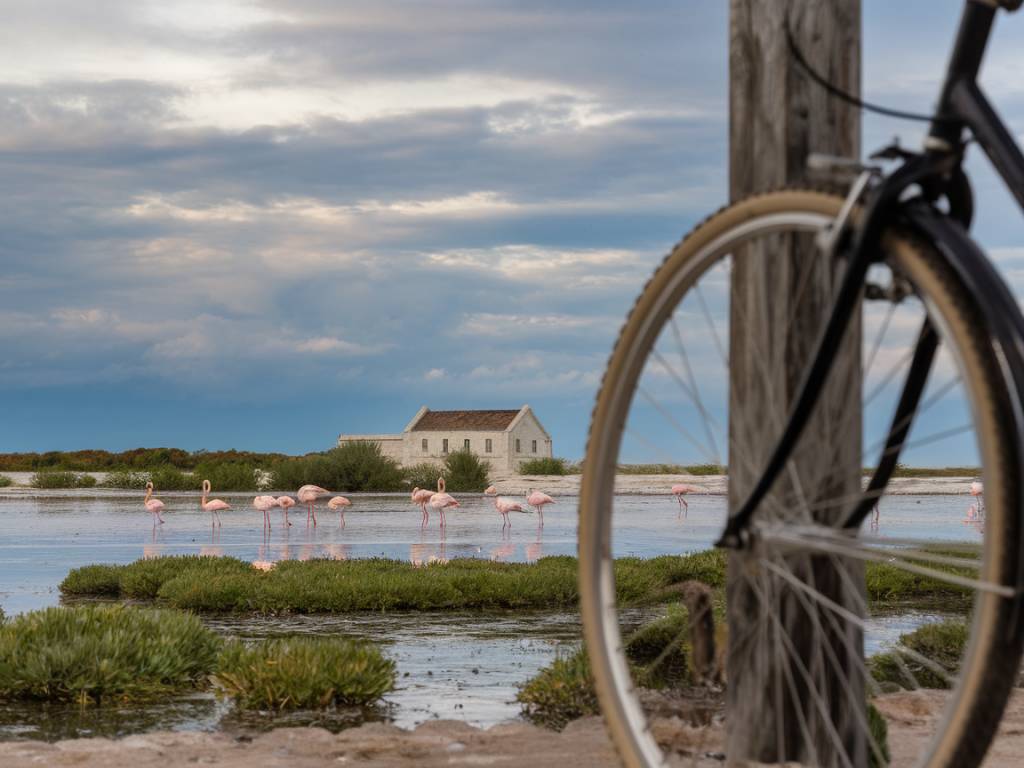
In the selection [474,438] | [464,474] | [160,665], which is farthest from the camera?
[474,438]

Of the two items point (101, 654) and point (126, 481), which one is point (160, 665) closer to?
point (101, 654)

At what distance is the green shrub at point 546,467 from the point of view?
165 feet

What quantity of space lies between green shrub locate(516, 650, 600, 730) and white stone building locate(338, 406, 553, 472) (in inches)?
1987

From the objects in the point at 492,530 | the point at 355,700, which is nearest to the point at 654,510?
the point at 492,530

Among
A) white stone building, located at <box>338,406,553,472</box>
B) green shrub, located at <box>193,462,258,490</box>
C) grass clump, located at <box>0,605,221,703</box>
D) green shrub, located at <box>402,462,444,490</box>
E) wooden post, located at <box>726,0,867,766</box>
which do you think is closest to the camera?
wooden post, located at <box>726,0,867,766</box>

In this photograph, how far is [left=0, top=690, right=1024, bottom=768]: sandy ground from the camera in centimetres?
461

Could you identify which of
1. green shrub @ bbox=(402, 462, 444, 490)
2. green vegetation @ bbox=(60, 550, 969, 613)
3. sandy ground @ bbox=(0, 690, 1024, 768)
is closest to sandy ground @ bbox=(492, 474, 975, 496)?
→ green shrub @ bbox=(402, 462, 444, 490)

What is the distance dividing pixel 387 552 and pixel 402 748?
40.2 feet

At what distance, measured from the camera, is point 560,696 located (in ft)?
20.2

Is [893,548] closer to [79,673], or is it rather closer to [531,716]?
[531,716]

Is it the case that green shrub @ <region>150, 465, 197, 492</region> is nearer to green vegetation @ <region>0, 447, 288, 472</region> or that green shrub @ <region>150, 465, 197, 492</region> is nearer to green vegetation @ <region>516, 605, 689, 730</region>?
green vegetation @ <region>0, 447, 288, 472</region>

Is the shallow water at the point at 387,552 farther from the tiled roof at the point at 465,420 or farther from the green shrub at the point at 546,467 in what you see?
the tiled roof at the point at 465,420

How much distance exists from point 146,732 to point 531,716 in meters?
1.96

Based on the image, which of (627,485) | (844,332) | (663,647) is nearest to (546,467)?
(627,485)
